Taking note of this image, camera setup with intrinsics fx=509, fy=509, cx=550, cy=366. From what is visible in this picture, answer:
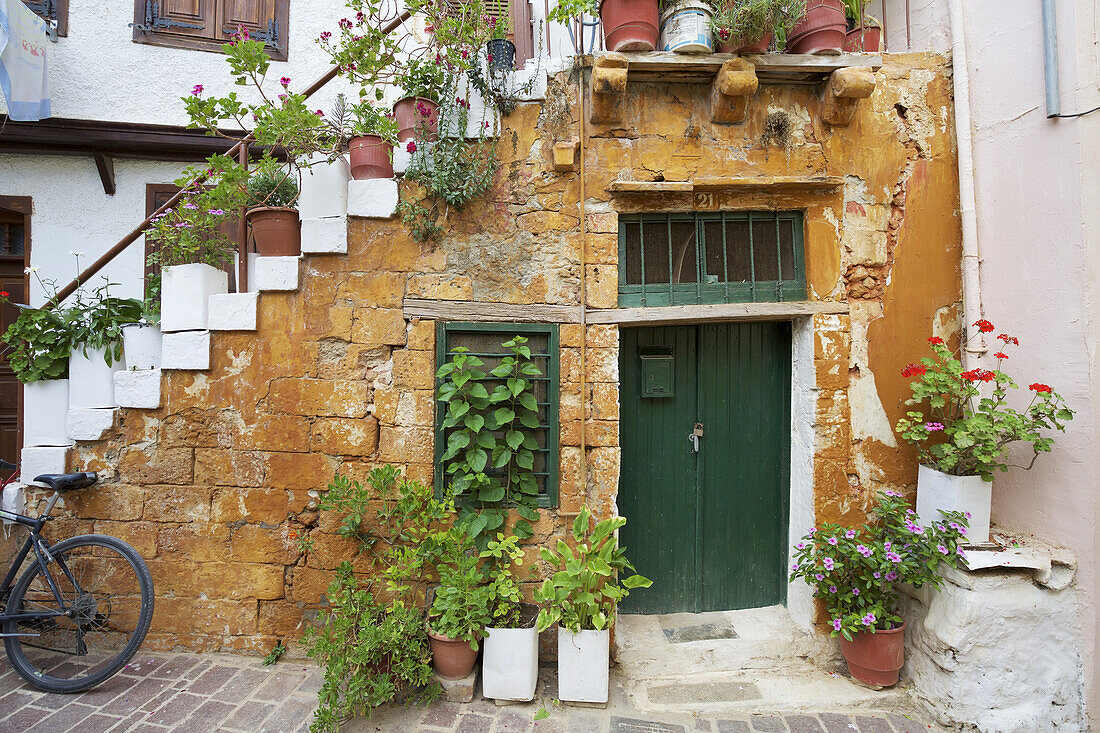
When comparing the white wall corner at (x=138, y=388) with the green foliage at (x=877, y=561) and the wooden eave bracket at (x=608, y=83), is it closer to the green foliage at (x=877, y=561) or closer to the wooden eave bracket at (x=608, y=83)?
the wooden eave bracket at (x=608, y=83)

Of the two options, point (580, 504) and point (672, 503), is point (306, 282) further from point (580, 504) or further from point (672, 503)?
point (672, 503)

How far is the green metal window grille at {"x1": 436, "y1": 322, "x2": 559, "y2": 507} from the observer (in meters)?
3.23

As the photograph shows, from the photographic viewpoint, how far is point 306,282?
127 inches

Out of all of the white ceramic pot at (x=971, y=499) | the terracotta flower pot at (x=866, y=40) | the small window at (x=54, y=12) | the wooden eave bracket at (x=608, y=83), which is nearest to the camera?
the white ceramic pot at (x=971, y=499)

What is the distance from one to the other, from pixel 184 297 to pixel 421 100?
1.93 metres

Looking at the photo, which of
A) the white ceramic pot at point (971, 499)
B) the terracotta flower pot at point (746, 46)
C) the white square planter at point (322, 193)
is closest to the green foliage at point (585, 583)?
the white ceramic pot at point (971, 499)

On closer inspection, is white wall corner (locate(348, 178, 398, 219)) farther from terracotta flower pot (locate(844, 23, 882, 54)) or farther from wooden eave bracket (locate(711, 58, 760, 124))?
terracotta flower pot (locate(844, 23, 882, 54))

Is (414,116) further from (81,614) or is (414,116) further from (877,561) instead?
(877,561)

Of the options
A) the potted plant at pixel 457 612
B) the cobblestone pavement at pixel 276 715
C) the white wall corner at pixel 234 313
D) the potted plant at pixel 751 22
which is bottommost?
the cobblestone pavement at pixel 276 715

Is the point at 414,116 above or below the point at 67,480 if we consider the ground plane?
above

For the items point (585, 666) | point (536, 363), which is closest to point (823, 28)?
point (536, 363)

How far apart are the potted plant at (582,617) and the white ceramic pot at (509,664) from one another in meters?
0.15

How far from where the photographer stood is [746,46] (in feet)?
10.1

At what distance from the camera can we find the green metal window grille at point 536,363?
127 inches
